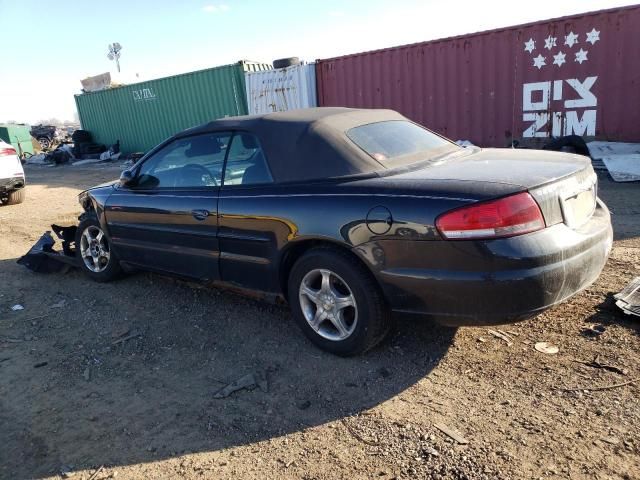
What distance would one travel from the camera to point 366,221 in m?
2.77

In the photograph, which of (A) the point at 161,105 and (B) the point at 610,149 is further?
(A) the point at 161,105

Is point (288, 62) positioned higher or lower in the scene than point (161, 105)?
higher

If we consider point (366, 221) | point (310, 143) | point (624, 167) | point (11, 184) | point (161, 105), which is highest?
point (161, 105)

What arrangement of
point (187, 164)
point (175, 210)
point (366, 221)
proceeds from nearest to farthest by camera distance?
point (366, 221) < point (175, 210) < point (187, 164)

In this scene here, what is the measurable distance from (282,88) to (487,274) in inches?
501

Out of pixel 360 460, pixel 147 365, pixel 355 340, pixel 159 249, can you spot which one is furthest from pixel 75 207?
pixel 360 460

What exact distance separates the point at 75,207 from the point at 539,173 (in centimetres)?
911

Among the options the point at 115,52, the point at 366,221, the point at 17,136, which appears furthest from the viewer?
the point at 115,52

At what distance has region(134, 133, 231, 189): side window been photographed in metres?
3.72

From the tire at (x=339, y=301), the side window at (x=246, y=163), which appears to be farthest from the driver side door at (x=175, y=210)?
the tire at (x=339, y=301)

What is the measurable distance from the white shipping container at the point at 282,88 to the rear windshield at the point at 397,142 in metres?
10.1

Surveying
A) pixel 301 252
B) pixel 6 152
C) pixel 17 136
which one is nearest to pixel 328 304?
pixel 301 252

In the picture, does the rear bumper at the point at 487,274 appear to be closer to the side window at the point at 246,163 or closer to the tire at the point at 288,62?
the side window at the point at 246,163

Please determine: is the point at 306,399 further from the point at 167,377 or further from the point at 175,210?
the point at 175,210
